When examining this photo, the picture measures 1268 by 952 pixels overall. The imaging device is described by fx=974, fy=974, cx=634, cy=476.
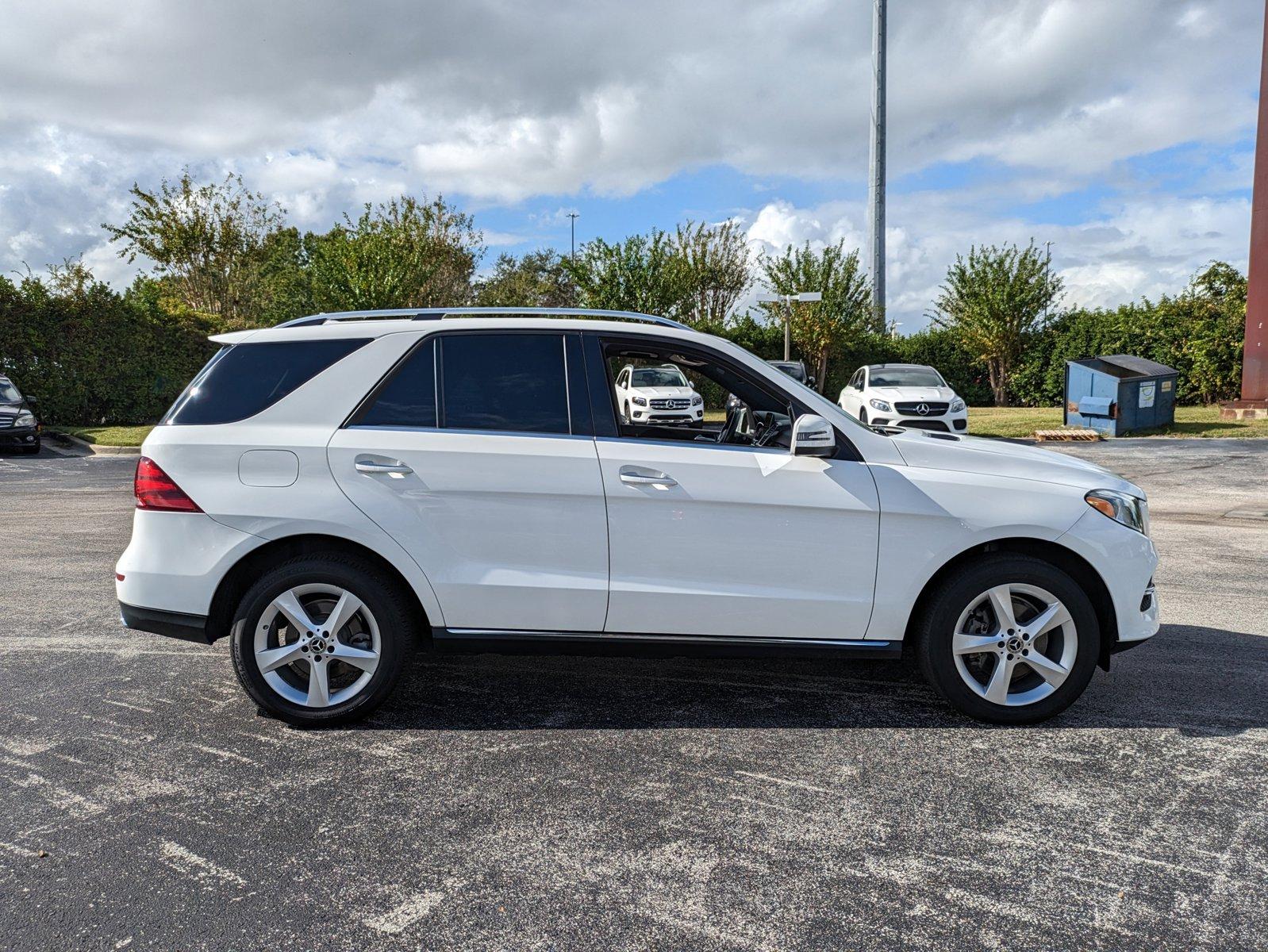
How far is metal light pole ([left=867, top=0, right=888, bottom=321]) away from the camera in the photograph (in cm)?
4131

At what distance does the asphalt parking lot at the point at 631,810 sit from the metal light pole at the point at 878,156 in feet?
126

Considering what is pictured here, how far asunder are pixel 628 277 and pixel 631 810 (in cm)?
3221

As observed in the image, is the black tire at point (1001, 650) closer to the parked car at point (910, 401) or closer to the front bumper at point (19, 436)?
the parked car at point (910, 401)

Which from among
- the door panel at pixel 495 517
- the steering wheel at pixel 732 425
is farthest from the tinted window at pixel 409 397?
the steering wheel at pixel 732 425

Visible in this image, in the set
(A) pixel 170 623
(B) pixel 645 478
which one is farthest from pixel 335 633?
(B) pixel 645 478

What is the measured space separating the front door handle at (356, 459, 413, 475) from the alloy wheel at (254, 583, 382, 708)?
51 centimetres

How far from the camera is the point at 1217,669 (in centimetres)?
496

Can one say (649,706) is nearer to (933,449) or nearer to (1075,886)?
(933,449)

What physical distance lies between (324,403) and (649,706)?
6.47 ft

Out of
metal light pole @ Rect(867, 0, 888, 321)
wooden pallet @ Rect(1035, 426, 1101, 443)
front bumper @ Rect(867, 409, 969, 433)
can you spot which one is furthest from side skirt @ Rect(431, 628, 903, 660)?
metal light pole @ Rect(867, 0, 888, 321)

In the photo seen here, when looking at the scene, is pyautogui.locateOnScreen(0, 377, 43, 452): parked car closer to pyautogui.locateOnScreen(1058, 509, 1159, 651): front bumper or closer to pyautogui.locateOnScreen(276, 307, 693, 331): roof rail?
pyautogui.locateOnScreen(276, 307, 693, 331): roof rail

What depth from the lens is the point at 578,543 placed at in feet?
13.3

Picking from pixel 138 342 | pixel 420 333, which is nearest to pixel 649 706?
pixel 420 333

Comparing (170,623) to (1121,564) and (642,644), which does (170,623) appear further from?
(1121,564)
